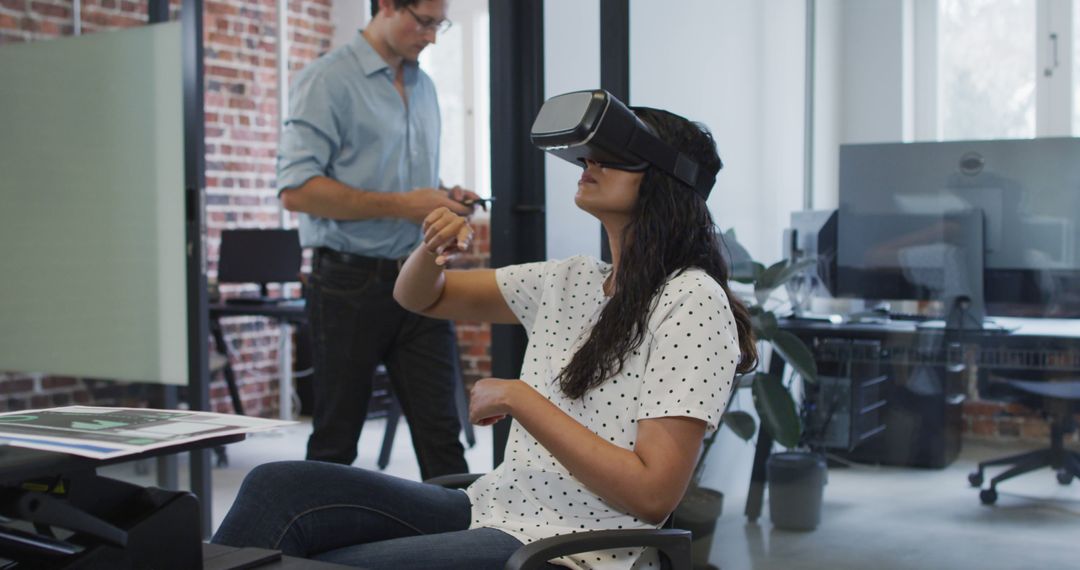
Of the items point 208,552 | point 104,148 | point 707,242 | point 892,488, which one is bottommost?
point 892,488

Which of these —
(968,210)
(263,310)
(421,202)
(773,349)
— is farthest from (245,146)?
(968,210)

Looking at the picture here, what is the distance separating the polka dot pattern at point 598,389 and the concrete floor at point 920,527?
3.12ft

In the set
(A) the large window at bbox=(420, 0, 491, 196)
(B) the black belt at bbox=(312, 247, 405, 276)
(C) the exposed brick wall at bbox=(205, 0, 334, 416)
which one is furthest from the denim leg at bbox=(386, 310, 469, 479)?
(A) the large window at bbox=(420, 0, 491, 196)

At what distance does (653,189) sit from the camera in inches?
61.3

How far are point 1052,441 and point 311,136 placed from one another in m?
1.60

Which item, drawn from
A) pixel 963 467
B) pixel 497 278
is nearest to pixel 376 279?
pixel 497 278

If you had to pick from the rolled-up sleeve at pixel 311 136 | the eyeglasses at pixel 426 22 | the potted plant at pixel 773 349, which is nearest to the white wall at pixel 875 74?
the potted plant at pixel 773 349

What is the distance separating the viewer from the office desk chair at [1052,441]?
6.88 ft

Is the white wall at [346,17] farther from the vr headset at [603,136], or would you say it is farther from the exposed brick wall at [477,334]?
the vr headset at [603,136]

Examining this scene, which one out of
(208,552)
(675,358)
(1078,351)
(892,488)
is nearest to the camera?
(208,552)

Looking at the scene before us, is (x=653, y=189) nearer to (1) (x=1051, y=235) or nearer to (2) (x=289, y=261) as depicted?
(1) (x=1051, y=235)

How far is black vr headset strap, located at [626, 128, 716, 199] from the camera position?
1492 millimetres

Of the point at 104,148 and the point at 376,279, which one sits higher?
the point at 104,148

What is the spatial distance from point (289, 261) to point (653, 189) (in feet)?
12.1
